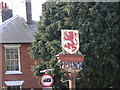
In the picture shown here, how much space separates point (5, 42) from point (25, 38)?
151 centimetres

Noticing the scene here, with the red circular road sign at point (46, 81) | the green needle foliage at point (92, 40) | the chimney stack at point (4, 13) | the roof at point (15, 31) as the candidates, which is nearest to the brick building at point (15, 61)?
the roof at point (15, 31)

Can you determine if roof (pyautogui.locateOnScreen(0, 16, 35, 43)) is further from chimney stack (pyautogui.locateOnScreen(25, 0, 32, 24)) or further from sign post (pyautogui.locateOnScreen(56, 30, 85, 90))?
sign post (pyautogui.locateOnScreen(56, 30, 85, 90))

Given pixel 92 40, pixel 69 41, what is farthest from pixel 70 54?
pixel 92 40

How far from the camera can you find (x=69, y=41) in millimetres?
11750

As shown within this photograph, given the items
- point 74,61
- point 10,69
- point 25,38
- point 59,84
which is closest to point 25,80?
point 10,69

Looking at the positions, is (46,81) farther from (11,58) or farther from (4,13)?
(4,13)

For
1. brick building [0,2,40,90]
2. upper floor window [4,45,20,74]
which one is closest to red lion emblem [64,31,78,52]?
brick building [0,2,40,90]

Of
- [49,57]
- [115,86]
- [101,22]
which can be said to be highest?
[101,22]

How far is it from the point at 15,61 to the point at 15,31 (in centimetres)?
231

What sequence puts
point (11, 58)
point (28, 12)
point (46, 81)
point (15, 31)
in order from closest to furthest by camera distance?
point (46, 81)
point (11, 58)
point (15, 31)
point (28, 12)

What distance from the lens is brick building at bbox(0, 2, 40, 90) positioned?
73.5 feet

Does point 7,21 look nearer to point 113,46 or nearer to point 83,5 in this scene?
point 83,5

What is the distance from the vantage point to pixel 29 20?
81.4ft

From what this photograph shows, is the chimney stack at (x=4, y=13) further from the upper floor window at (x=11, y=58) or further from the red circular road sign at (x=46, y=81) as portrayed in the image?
the red circular road sign at (x=46, y=81)
